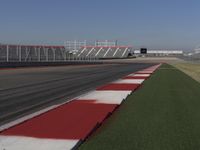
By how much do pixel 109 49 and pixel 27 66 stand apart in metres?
108

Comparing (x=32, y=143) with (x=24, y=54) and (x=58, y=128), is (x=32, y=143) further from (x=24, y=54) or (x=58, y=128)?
(x=24, y=54)

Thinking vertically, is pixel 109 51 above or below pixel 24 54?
below

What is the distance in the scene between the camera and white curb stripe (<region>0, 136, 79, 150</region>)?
20.1 feet

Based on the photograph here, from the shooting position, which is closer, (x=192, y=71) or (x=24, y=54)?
(x=192, y=71)

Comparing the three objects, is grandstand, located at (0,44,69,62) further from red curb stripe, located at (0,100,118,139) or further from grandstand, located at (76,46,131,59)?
grandstand, located at (76,46,131,59)

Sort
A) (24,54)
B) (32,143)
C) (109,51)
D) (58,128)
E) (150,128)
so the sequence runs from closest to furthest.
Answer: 1. (32,143)
2. (58,128)
3. (150,128)
4. (24,54)
5. (109,51)

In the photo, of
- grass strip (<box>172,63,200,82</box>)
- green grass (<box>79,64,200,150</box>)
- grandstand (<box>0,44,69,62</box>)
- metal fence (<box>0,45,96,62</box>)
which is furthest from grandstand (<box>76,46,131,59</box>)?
green grass (<box>79,64,200,150</box>)

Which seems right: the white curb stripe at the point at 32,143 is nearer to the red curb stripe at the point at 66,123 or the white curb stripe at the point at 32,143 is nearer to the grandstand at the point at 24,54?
the red curb stripe at the point at 66,123

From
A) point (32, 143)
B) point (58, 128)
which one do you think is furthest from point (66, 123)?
point (32, 143)

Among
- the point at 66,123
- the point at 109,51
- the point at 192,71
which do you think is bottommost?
the point at 109,51

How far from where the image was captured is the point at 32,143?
252 inches

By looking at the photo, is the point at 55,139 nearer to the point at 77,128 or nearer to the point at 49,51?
the point at 77,128

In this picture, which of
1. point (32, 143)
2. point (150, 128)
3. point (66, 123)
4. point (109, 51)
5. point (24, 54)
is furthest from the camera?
point (109, 51)

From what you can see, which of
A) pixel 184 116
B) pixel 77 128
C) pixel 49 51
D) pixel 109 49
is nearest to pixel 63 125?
pixel 77 128
